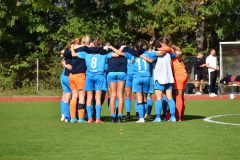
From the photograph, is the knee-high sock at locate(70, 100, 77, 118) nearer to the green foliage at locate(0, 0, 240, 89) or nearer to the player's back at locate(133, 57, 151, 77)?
the player's back at locate(133, 57, 151, 77)

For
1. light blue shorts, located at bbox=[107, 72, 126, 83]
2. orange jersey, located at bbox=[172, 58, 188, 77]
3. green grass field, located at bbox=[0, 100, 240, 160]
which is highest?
orange jersey, located at bbox=[172, 58, 188, 77]

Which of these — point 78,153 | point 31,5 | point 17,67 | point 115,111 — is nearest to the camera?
point 78,153

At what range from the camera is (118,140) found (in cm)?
1528

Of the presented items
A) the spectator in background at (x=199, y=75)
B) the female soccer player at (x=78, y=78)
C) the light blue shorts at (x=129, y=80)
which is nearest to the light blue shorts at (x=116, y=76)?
the female soccer player at (x=78, y=78)

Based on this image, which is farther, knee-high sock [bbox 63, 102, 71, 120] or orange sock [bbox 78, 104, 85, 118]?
knee-high sock [bbox 63, 102, 71, 120]

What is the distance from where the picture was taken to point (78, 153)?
1333 cm

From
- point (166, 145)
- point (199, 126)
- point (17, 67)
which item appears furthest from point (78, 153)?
point (17, 67)

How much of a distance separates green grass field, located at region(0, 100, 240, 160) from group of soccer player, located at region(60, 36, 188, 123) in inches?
21.9

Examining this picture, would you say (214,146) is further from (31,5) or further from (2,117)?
(31,5)

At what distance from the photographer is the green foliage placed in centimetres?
4322

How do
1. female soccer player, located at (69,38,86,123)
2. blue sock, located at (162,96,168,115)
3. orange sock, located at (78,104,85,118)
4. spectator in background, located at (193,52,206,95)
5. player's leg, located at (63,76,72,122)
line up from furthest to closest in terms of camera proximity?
spectator in background, located at (193,52,206,95), blue sock, located at (162,96,168,115), player's leg, located at (63,76,72,122), orange sock, located at (78,104,85,118), female soccer player, located at (69,38,86,123)

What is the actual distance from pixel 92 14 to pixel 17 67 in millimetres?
6670

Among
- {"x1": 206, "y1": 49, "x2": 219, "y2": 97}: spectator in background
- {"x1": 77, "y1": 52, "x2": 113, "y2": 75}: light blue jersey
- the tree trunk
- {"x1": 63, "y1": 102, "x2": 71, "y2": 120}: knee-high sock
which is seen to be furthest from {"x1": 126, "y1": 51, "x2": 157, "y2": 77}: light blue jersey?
the tree trunk

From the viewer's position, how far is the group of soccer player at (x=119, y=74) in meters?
19.5
